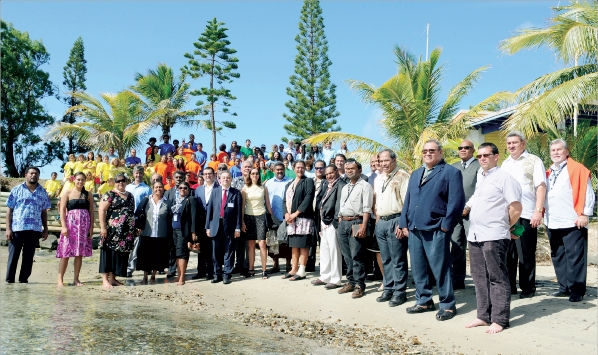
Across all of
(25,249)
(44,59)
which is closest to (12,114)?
(44,59)

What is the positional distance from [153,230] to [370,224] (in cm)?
379

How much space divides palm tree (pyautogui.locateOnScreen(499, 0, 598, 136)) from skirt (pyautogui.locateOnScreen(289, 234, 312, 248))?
5.99 metres

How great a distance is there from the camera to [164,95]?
30.8 meters

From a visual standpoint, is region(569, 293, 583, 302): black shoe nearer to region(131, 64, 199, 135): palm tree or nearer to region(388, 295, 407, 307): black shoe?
region(388, 295, 407, 307): black shoe

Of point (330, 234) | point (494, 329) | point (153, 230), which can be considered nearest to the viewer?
point (494, 329)

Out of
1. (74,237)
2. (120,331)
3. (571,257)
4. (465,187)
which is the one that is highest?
(465,187)

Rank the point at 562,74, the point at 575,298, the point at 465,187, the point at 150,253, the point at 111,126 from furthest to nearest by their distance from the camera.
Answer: the point at 111,126
the point at 562,74
the point at 150,253
the point at 465,187
the point at 575,298

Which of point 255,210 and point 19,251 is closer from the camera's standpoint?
point 19,251

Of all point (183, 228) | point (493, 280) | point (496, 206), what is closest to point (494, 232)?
point (496, 206)

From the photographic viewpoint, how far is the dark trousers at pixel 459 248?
8.05m

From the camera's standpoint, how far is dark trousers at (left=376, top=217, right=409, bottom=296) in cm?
797

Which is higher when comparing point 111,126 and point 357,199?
point 111,126

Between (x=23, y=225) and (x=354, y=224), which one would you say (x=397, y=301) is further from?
(x=23, y=225)

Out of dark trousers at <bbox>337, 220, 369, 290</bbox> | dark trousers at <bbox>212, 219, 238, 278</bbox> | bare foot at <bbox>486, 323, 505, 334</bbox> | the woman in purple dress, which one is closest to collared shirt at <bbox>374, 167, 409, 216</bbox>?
dark trousers at <bbox>337, 220, 369, 290</bbox>
